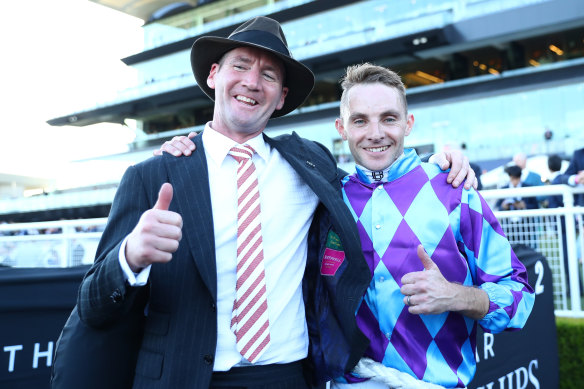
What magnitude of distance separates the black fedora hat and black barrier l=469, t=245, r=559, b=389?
1934 millimetres

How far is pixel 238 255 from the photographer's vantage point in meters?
1.78

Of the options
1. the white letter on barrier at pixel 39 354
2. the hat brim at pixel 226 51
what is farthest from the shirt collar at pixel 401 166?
the white letter on barrier at pixel 39 354

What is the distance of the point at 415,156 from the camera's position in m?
1.98

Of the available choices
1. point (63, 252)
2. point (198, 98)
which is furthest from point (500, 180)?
point (198, 98)

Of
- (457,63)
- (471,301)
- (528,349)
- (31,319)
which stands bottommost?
(528,349)

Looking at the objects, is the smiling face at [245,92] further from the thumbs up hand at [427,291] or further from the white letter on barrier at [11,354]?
the white letter on barrier at [11,354]

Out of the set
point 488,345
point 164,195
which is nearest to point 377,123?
point 164,195

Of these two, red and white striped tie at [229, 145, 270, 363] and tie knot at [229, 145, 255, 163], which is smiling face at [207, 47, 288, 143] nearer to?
tie knot at [229, 145, 255, 163]

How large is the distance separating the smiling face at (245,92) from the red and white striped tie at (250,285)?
0.33m

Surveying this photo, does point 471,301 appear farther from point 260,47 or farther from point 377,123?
point 260,47

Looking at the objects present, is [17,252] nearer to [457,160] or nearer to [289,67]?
[289,67]

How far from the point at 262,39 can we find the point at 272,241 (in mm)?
857

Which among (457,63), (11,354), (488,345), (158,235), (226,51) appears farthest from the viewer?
(457,63)

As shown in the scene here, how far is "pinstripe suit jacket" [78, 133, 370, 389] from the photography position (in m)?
1.62
